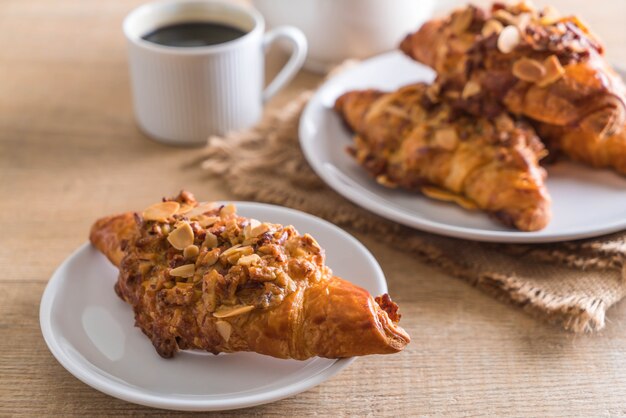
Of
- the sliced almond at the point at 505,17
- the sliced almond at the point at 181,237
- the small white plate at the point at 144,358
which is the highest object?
the sliced almond at the point at 505,17

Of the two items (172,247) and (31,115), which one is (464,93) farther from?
(31,115)

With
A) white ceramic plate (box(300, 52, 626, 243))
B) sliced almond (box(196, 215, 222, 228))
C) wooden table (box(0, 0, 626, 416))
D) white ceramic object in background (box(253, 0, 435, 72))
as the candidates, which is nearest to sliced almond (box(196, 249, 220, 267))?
sliced almond (box(196, 215, 222, 228))

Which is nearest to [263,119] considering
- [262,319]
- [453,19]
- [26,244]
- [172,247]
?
[453,19]

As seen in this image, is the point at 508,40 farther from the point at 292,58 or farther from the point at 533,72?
the point at 292,58

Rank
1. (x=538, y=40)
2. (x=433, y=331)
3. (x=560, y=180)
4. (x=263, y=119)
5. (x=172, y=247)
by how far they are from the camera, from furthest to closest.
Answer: (x=263, y=119)
(x=560, y=180)
(x=538, y=40)
(x=433, y=331)
(x=172, y=247)

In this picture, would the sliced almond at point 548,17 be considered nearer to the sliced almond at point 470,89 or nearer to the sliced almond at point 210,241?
the sliced almond at point 470,89

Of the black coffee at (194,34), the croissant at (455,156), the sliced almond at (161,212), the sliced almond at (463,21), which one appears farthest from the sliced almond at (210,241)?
the black coffee at (194,34)

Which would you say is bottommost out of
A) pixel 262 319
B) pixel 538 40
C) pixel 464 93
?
pixel 262 319
